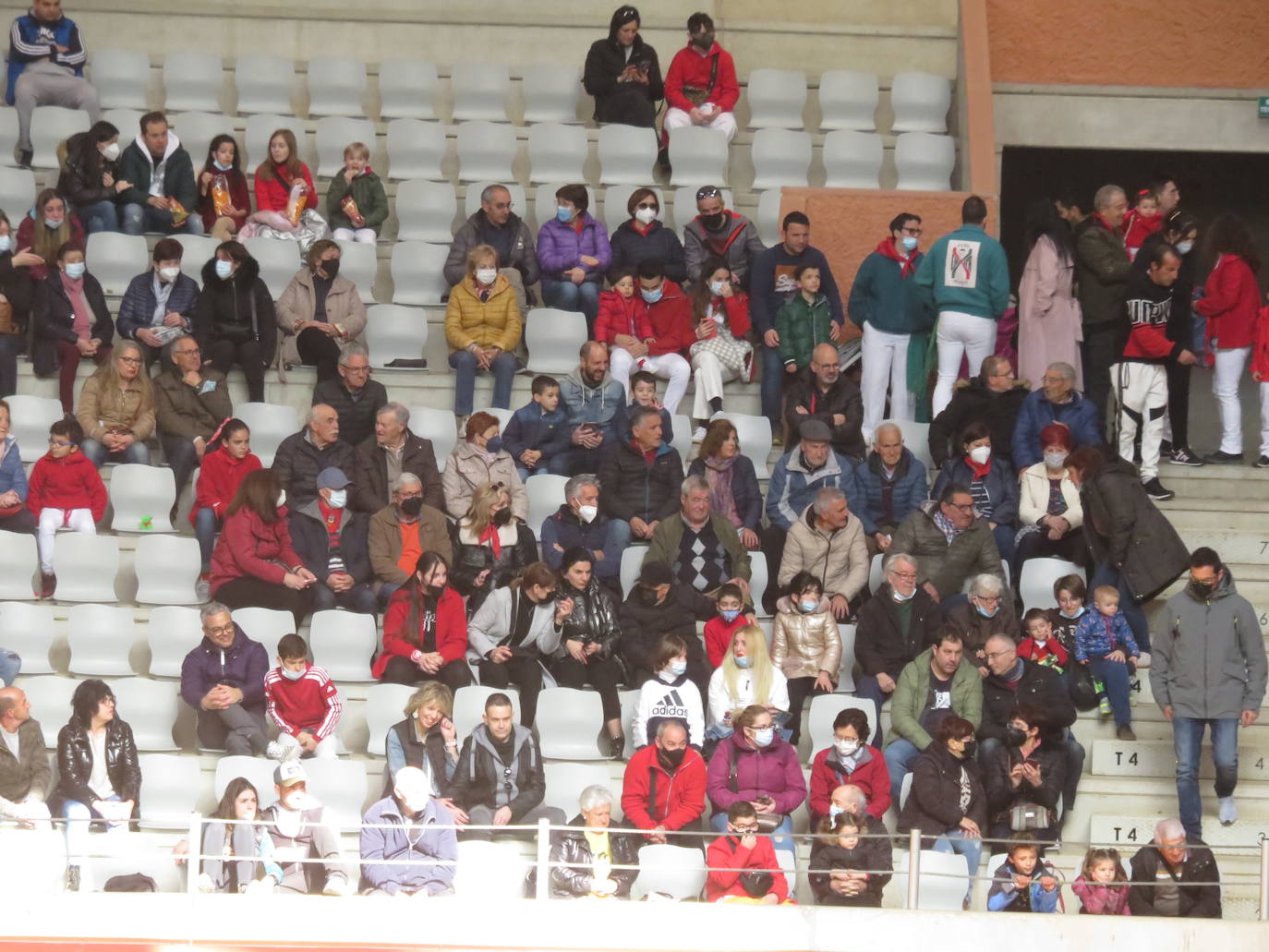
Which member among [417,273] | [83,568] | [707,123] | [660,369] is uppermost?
[707,123]

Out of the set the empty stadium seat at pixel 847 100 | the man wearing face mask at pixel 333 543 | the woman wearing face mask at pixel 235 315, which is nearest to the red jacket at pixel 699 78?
the empty stadium seat at pixel 847 100

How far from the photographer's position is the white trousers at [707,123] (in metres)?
14.7

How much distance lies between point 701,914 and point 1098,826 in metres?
2.38

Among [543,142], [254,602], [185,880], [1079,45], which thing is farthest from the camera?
[1079,45]

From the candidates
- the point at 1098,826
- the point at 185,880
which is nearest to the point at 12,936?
the point at 185,880

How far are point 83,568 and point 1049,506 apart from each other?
17.3 ft

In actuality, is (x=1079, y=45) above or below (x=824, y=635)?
above

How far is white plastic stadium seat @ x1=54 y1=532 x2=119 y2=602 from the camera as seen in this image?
11.8 meters

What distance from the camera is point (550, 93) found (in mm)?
15109

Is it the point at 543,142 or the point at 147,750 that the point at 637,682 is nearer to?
the point at 147,750

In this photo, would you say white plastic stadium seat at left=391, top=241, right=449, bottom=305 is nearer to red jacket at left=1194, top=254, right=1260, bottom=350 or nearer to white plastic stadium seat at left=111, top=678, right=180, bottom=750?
white plastic stadium seat at left=111, top=678, right=180, bottom=750

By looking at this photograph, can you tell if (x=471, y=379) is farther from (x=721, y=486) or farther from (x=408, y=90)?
(x=408, y=90)

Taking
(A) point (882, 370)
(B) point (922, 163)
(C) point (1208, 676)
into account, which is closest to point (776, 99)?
(B) point (922, 163)

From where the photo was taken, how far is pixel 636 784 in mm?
10352
